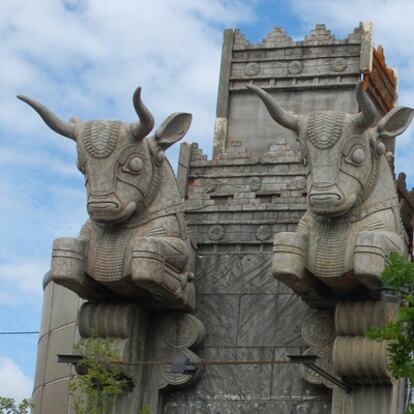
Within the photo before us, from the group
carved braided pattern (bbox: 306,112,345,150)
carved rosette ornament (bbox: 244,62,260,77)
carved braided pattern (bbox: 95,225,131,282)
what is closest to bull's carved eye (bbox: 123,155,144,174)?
carved braided pattern (bbox: 95,225,131,282)

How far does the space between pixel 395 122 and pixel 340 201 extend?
1.29 m

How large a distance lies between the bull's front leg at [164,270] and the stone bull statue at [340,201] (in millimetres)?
1439

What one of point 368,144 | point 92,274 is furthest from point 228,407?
point 368,144

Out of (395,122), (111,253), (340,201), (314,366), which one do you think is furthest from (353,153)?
(111,253)

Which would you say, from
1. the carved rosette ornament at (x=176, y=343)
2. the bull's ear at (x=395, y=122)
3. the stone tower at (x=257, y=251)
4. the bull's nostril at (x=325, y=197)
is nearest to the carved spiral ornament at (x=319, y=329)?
the stone tower at (x=257, y=251)

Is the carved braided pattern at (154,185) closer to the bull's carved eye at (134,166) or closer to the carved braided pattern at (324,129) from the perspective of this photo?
the bull's carved eye at (134,166)

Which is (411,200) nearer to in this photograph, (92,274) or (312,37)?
(312,37)

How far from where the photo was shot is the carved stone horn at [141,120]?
67.4 ft

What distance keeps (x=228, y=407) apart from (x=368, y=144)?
3.78m

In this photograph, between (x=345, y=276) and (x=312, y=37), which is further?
(x=312, y=37)

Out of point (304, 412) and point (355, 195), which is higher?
point (355, 195)

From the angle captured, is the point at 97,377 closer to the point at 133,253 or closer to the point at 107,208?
the point at 133,253

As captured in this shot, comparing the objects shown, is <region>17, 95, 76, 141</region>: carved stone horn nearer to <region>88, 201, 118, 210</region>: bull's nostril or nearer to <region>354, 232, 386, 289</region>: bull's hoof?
<region>88, 201, 118, 210</region>: bull's nostril

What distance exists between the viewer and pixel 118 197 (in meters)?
20.8
